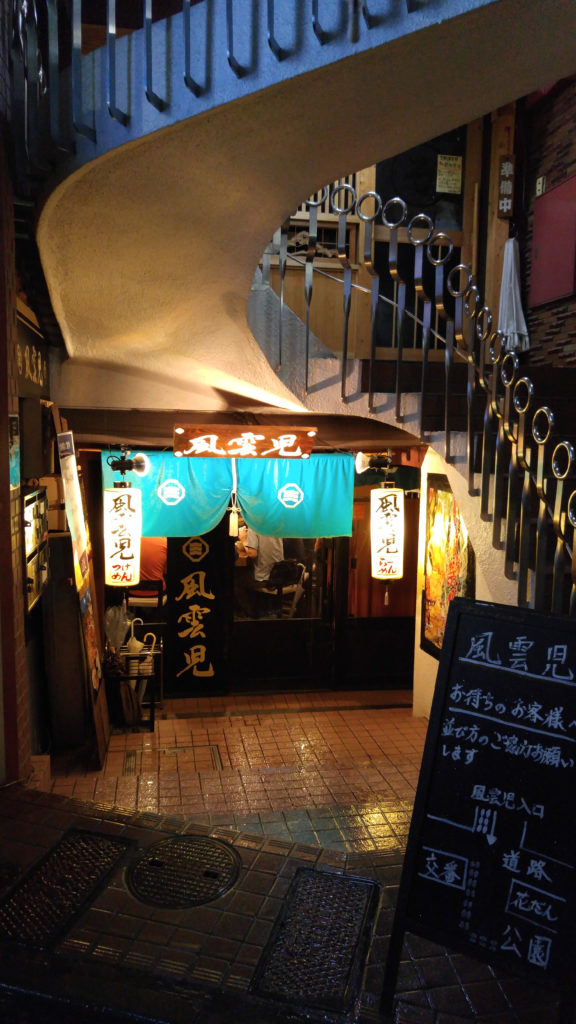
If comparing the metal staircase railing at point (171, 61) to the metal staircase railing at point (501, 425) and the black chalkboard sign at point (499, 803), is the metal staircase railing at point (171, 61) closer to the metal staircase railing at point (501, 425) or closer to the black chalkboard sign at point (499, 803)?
the metal staircase railing at point (501, 425)

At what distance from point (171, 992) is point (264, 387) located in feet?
17.2

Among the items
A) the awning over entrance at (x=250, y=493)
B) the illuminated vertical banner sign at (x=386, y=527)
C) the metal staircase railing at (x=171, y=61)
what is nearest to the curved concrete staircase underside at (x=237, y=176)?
the metal staircase railing at (x=171, y=61)

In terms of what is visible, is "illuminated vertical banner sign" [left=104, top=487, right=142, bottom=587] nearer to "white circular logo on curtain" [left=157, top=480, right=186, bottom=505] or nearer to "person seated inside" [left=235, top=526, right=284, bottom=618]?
"white circular logo on curtain" [left=157, top=480, right=186, bottom=505]

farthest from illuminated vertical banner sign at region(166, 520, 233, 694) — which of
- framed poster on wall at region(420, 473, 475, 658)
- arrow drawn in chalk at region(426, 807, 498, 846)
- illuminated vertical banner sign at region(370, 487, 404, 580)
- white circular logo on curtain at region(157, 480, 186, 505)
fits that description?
arrow drawn in chalk at region(426, 807, 498, 846)

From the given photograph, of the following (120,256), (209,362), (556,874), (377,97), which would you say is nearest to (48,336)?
(209,362)

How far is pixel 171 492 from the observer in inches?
361

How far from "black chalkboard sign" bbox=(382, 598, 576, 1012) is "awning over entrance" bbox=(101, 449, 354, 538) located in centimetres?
588

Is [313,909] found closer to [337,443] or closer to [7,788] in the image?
[7,788]

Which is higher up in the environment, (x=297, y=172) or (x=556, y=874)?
(x=297, y=172)

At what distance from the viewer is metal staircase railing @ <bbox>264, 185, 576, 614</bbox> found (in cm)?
453

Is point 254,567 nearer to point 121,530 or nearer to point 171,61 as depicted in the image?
point 121,530

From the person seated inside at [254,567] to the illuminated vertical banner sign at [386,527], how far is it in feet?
6.92

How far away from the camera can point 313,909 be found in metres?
4.60

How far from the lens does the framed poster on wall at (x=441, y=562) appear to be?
9000 millimetres
